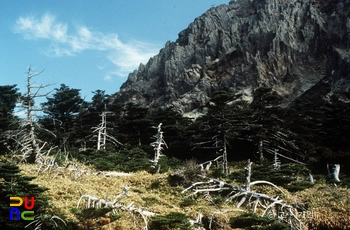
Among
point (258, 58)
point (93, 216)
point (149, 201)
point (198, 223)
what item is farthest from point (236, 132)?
point (258, 58)

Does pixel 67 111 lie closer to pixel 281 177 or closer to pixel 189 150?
pixel 189 150

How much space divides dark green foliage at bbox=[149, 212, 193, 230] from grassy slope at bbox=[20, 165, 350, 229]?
2.87 feet

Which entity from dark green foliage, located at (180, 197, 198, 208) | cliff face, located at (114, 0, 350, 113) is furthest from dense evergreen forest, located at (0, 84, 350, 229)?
cliff face, located at (114, 0, 350, 113)

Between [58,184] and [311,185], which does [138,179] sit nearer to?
[58,184]

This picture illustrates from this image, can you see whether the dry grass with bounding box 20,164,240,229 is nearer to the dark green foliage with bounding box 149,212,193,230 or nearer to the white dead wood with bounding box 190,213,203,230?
the white dead wood with bounding box 190,213,203,230

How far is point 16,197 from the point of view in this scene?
12.4 meters

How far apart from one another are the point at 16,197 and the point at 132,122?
2531cm

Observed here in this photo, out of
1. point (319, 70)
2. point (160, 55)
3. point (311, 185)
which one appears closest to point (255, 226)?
point (311, 185)

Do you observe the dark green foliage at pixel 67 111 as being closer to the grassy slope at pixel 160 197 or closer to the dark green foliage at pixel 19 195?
the grassy slope at pixel 160 197

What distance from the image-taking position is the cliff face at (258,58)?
64062 millimetres

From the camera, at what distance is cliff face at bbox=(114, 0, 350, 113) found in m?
64.1

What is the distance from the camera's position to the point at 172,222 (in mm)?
13273

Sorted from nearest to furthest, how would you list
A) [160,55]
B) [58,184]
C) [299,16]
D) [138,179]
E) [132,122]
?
1. [58,184]
2. [138,179]
3. [132,122]
4. [299,16]
5. [160,55]

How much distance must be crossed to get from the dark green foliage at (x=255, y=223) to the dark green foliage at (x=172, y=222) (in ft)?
6.85
